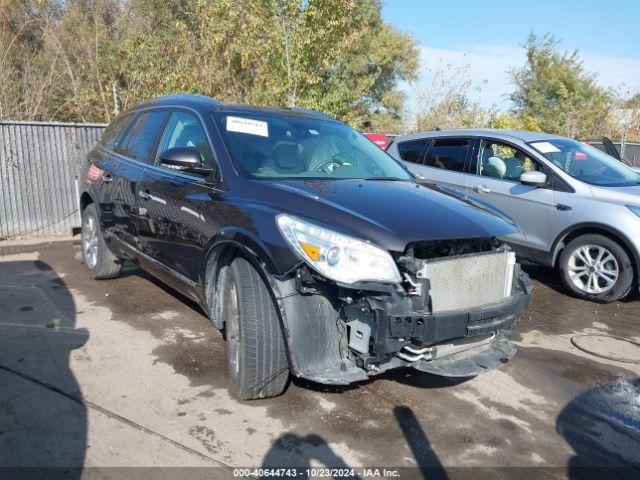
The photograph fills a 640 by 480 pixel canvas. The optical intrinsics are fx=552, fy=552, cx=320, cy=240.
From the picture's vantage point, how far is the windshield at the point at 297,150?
12.4ft

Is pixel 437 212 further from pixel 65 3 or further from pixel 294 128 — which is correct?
pixel 65 3

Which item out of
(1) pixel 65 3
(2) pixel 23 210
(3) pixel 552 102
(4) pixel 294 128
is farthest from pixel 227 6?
(3) pixel 552 102

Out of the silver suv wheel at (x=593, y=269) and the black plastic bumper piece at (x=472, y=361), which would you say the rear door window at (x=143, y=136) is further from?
the silver suv wheel at (x=593, y=269)

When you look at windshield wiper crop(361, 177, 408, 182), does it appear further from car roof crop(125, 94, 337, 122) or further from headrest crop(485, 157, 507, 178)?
headrest crop(485, 157, 507, 178)

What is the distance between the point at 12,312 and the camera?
502 cm

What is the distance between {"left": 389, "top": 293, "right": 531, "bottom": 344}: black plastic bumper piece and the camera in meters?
2.81

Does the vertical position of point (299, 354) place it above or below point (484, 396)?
above

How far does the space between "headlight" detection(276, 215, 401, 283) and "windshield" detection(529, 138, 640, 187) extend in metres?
4.17

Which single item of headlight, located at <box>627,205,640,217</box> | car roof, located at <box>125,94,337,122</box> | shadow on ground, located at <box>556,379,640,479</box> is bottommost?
shadow on ground, located at <box>556,379,640,479</box>

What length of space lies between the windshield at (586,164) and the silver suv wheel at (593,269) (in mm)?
745

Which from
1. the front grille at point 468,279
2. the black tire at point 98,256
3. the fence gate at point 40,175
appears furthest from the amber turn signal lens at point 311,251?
the fence gate at point 40,175

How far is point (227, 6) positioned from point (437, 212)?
8.19m

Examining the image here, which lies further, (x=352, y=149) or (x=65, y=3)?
(x=65, y=3)

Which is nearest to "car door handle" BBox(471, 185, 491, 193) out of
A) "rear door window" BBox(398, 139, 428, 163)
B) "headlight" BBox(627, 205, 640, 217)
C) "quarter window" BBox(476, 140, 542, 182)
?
"quarter window" BBox(476, 140, 542, 182)
